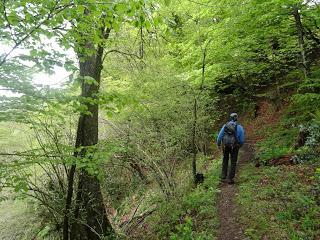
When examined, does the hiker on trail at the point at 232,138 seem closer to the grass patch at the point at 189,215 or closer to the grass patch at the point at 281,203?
the grass patch at the point at 281,203

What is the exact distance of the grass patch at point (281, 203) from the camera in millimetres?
5301

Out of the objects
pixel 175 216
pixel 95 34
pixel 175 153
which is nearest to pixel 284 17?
pixel 175 153

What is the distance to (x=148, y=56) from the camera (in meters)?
10.2

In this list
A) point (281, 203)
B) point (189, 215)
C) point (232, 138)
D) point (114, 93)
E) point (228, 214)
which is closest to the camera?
point (114, 93)

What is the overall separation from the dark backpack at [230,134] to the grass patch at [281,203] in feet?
3.64

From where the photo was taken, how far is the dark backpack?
847 cm

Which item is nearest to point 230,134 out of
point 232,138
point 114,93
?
point 232,138

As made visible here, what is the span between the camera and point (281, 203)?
250 inches

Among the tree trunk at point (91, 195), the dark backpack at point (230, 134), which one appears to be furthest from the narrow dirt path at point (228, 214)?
the tree trunk at point (91, 195)

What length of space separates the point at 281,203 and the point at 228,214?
1.11 meters

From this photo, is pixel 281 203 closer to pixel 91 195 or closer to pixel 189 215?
pixel 189 215

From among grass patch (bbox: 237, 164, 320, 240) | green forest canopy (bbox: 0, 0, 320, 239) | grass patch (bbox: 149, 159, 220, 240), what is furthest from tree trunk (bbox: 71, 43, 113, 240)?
grass patch (bbox: 237, 164, 320, 240)

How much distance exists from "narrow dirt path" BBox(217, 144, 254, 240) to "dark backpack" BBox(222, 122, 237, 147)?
1123mm

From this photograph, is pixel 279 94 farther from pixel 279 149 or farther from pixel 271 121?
pixel 279 149
